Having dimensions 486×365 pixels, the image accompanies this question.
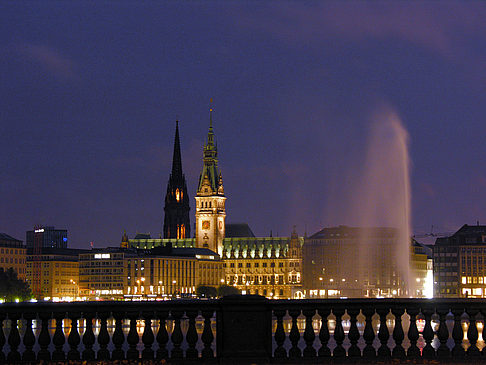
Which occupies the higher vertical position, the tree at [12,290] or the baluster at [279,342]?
the baluster at [279,342]

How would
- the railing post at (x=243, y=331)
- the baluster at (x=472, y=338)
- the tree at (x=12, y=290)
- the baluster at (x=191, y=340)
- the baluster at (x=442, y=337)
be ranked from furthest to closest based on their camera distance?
the tree at (x=12, y=290) < the baluster at (x=472, y=338) < the baluster at (x=442, y=337) < the baluster at (x=191, y=340) < the railing post at (x=243, y=331)

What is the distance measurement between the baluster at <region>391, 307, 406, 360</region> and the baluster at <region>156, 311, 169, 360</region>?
12.5ft

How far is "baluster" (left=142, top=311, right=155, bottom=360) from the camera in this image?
1587 cm

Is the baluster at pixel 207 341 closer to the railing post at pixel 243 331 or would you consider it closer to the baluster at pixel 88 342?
the railing post at pixel 243 331

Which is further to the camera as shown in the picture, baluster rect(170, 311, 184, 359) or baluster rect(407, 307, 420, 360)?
baluster rect(407, 307, 420, 360)

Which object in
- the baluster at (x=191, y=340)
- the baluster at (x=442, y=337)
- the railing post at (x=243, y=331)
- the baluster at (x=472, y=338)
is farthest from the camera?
the baluster at (x=472, y=338)

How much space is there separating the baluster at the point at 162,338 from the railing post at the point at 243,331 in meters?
0.89

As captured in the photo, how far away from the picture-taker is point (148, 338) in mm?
15883

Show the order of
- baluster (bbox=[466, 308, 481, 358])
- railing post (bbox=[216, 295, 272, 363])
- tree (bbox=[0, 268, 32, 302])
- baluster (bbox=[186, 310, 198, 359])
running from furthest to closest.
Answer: tree (bbox=[0, 268, 32, 302]) → baluster (bbox=[466, 308, 481, 358]) → baluster (bbox=[186, 310, 198, 359]) → railing post (bbox=[216, 295, 272, 363])

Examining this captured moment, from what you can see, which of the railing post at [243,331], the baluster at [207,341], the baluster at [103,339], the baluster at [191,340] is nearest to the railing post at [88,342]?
the baluster at [103,339]

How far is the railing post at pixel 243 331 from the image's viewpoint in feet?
51.8

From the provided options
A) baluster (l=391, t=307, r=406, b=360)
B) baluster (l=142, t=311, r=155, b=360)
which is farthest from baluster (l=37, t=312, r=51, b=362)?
baluster (l=391, t=307, r=406, b=360)

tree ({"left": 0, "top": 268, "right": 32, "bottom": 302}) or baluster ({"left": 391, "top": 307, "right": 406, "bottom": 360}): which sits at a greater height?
baluster ({"left": 391, "top": 307, "right": 406, "bottom": 360})

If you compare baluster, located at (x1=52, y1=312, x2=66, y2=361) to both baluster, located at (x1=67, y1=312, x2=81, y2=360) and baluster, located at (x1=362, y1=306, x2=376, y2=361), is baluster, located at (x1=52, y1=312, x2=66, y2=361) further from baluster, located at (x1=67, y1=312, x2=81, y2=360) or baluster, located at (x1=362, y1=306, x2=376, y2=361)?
baluster, located at (x1=362, y1=306, x2=376, y2=361)
